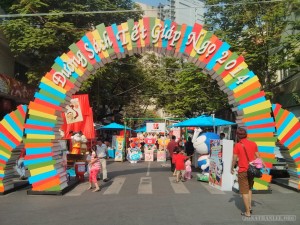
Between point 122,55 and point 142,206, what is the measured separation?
19.7 feet

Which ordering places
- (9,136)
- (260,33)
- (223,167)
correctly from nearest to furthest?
(9,136), (223,167), (260,33)

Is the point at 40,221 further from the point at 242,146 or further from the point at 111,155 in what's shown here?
the point at 111,155

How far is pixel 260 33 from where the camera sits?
1070 inches

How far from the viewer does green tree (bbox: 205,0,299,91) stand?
2619 centimetres

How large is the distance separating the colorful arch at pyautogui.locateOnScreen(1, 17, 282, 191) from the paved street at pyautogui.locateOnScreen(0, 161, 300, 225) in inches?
48.4

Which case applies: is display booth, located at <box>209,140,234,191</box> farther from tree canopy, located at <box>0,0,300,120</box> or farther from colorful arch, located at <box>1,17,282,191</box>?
tree canopy, located at <box>0,0,300,120</box>

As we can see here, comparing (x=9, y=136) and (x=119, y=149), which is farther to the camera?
(x=119, y=149)

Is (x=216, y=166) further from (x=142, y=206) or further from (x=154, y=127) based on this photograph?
(x=154, y=127)

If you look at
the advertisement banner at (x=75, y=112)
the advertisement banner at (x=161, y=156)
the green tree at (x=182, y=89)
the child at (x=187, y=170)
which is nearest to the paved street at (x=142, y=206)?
the child at (x=187, y=170)

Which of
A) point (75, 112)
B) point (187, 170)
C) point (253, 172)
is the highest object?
→ point (75, 112)

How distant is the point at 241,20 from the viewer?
27.3 metres

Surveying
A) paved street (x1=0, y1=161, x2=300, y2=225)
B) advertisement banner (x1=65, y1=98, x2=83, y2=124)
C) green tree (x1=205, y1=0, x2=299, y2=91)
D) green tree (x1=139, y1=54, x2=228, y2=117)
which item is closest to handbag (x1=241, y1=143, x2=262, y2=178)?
paved street (x1=0, y1=161, x2=300, y2=225)

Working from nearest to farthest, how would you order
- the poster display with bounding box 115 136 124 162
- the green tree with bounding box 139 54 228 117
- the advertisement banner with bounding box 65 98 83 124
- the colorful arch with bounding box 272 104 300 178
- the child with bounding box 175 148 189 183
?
the colorful arch with bounding box 272 104 300 178 < the child with bounding box 175 148 189 183 < the advertisement banner with bounding box 65 98 83 124 < the poster display with bounding box 115 136 124 162 < the green tree with bounding box 139 54 228 117

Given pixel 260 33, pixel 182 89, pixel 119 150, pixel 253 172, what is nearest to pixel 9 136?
pixel 253 172
